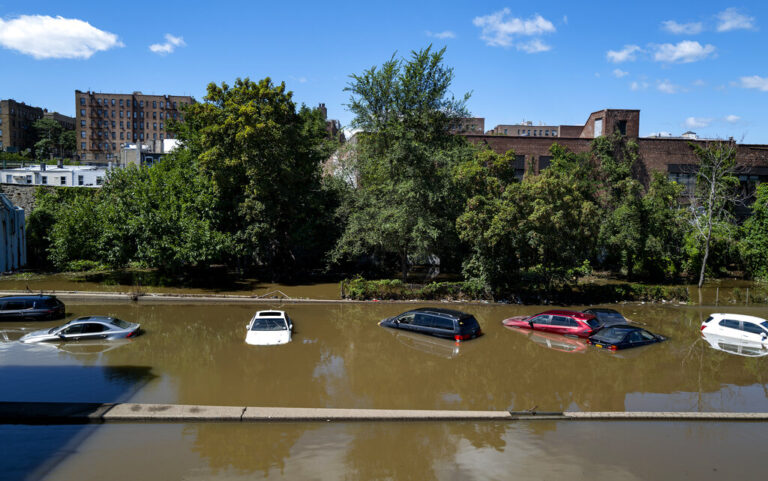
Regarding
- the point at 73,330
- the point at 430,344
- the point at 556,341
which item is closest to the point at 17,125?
the point at 73,330

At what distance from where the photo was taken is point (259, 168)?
33.1m

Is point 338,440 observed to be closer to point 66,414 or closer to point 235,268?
point 66,414

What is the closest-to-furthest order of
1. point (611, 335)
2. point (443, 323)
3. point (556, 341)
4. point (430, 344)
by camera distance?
point (611, 335)
point (430, 344)
point (443, 323)
point (556, 341)

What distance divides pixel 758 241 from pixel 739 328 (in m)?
24.3

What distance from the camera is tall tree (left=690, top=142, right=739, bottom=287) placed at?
35562mm

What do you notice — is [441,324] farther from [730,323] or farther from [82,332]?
[82,332]

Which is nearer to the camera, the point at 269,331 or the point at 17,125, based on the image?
the point at 269,331

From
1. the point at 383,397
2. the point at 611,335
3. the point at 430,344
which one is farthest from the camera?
the point at 430,344

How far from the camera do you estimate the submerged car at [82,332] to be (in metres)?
19.3

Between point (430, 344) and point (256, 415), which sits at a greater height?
point (256, 415)

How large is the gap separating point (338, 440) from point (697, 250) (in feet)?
123

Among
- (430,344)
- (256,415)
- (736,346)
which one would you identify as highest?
(256,415)

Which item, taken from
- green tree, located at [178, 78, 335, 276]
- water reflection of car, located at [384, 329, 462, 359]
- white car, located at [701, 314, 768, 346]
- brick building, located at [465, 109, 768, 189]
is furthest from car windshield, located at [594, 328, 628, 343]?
brick building, located at [465, 109, 768, 189]

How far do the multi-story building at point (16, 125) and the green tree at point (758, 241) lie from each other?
120 meters
